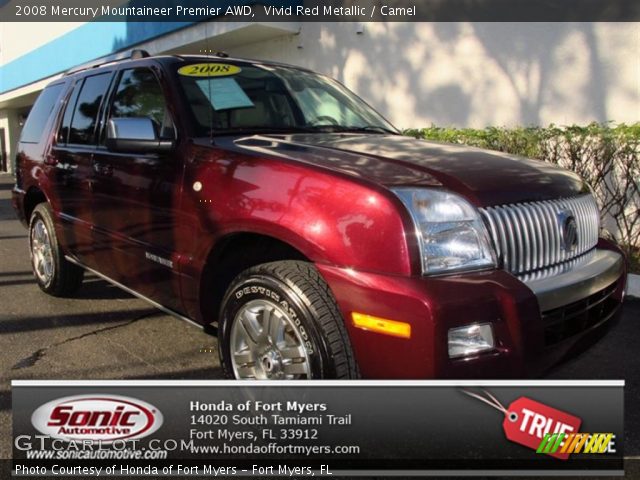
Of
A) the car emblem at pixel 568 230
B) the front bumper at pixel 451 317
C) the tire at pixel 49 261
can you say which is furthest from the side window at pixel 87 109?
the car emblem at pixel 568 230

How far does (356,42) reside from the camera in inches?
429

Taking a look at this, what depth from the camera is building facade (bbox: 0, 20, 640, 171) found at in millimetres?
7457

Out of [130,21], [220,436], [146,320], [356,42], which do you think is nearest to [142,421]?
[220,436]

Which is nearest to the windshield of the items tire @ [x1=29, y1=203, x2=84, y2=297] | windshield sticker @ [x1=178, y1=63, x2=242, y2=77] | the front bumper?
windshield sticker @ [x1=178, y1=63, x2=242, y2=77]

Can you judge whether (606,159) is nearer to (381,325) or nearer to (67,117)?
(381,325)

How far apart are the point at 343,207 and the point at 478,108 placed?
285 inches

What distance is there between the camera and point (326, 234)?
7.95 feet

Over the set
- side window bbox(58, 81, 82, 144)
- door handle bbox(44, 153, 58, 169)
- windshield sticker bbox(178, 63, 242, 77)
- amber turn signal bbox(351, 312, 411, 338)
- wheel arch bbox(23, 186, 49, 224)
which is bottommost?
amber turn signal bbox(351, 312, 411, 338)

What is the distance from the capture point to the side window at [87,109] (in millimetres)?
4237

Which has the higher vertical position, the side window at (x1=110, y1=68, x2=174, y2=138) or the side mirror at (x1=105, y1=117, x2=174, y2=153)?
the side window at (x1=110, y1=68, x2=174, y2=138)

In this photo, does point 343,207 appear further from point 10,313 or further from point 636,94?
point 636,94

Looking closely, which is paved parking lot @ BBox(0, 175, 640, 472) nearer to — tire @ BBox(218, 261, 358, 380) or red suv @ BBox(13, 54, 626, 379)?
red suv @ BBox(13, 54, 626, 379)

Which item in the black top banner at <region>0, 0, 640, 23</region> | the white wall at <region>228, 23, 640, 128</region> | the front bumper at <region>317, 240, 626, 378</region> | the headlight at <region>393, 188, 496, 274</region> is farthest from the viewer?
the black top banner at <region>0, 0, 640, 23</region>

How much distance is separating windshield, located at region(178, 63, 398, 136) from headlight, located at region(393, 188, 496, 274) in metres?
1.36
